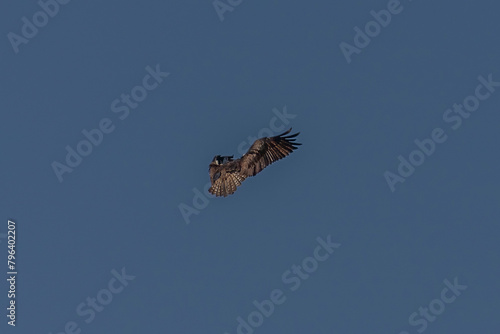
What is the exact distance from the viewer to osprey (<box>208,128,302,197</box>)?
183ft

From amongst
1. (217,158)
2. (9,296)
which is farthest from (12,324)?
(217,158)

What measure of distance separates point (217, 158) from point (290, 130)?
3774 mm

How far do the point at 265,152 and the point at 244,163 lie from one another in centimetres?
148

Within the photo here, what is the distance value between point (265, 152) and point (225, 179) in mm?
2553

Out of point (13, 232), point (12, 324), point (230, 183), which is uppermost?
point (13, 232)

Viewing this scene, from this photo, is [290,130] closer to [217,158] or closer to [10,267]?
[217,158]

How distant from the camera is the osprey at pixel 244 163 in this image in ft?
183

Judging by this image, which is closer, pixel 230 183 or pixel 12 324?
pixel 230 183

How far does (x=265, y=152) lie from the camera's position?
56.9m

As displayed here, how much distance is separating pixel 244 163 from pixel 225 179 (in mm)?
1170

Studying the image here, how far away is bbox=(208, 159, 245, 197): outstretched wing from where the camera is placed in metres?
55.7

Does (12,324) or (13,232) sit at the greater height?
(13,232)

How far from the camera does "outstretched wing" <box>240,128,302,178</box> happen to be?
56031 mm

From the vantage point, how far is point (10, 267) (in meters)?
67.6
